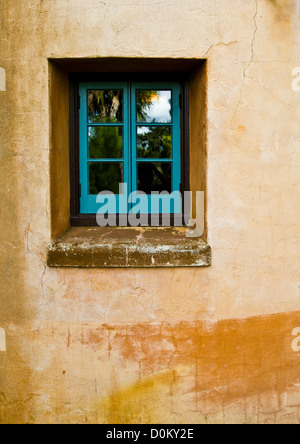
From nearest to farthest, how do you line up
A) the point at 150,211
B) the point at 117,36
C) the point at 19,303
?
the point at 117,36
the point at 19,303
the point at 150,211

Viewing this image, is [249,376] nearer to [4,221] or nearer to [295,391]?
[295,391]

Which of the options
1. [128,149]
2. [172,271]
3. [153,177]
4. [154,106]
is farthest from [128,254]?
[154,106]

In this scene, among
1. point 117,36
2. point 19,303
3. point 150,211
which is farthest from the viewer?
point 150,211

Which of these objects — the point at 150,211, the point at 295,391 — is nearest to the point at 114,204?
the point at 150,211

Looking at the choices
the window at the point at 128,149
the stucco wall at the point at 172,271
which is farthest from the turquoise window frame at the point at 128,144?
the stucco wall at the point at 172,271

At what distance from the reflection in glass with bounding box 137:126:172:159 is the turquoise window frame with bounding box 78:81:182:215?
0.04 m

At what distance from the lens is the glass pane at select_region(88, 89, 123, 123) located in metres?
2.89

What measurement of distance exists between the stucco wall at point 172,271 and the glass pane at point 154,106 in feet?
1.56

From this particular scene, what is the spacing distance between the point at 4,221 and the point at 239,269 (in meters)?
1.81

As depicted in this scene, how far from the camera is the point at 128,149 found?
2.89 metres

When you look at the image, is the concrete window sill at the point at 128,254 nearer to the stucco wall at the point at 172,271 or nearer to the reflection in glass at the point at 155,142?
the stucco wall at the point at 172,271

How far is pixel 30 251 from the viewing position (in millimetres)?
2578

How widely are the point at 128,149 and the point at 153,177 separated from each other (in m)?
0.32
